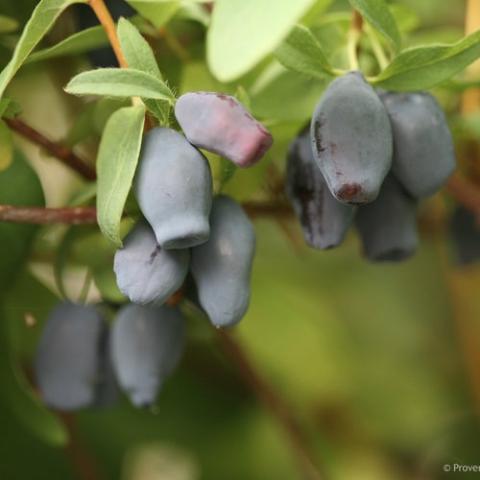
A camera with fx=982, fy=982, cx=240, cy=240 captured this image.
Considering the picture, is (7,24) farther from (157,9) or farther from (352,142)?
(352,142)

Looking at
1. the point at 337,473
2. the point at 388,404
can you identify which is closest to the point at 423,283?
the point at 388,404

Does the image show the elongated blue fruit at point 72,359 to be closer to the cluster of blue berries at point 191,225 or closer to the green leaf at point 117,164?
the cluster of blue berries at point 191,225

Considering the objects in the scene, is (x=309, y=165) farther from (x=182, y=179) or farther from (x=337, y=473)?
(x=337, y=473)

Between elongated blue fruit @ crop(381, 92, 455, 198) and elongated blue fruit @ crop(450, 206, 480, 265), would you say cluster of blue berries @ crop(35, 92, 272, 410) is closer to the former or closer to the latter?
elongated blue fruit @ crop(381, 92, 455, 198)

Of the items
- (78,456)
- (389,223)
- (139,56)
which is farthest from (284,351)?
(139,56)

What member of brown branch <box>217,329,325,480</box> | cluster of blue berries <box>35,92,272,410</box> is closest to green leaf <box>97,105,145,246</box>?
cluster of blue berries <box>35,92,272,410</box>

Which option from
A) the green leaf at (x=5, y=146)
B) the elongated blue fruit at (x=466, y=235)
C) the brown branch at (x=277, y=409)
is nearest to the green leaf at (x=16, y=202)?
the green leaf at (x=5, y=146)
